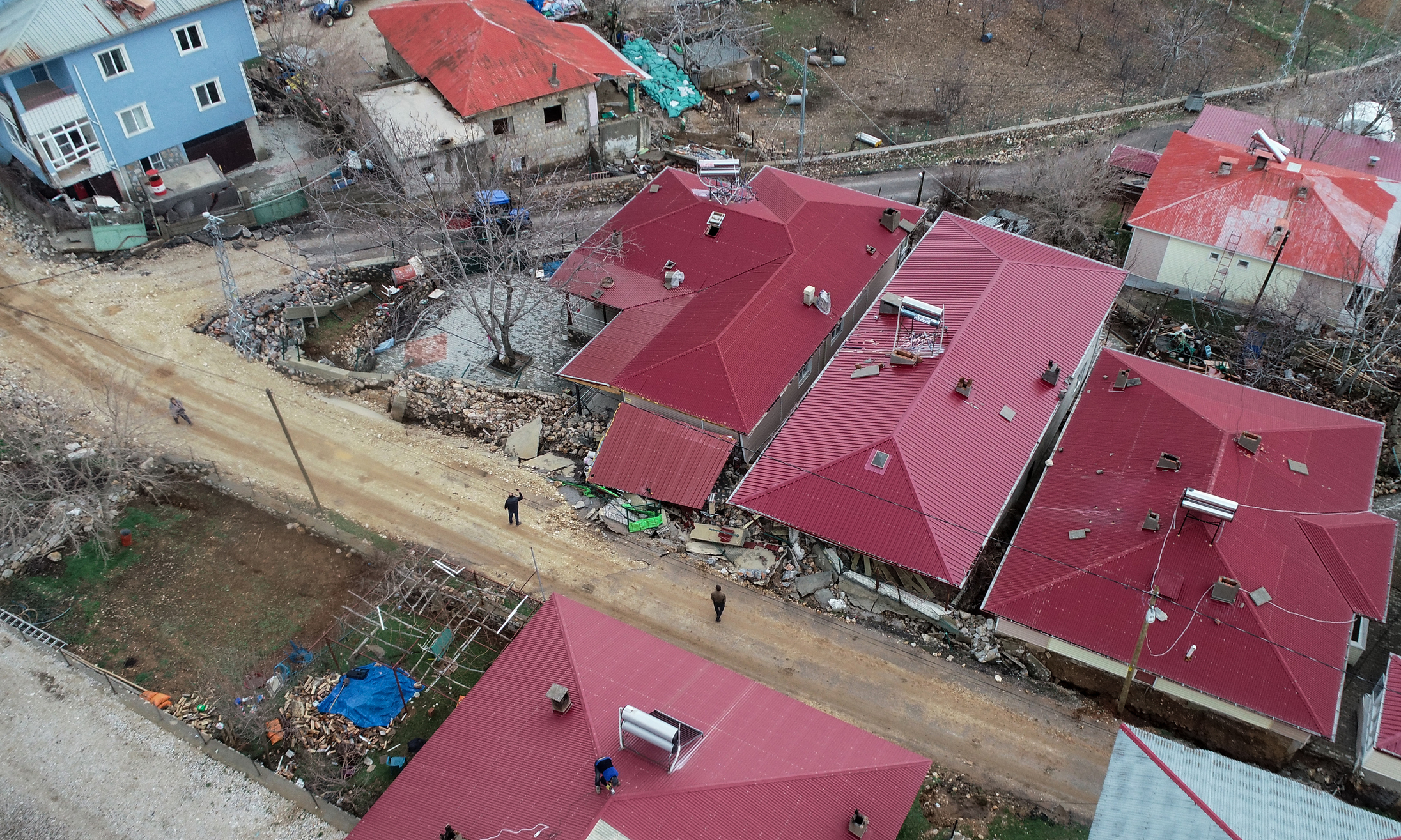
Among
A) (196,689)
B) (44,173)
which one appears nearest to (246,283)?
(44,173)

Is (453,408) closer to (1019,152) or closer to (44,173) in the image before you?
(44,173)

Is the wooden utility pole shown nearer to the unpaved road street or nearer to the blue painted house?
the unpaved road street

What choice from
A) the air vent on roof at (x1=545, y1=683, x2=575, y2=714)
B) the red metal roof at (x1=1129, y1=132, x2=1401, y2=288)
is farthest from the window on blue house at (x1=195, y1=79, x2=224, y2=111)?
the red metal roof at (x1=1129, y1=132, x2=1401, y2=288)

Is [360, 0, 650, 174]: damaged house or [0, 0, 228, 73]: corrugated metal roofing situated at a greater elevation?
[0, 0, 228, 73]: corrugated metal roofing

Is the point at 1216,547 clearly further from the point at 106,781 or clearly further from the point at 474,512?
the point at 106,781

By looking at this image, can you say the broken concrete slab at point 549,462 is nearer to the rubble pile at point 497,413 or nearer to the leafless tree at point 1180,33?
the rubble pile at point 497,413

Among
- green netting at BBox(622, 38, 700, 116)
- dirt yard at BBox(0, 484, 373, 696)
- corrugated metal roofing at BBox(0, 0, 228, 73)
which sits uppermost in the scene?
corrugated metal roofing at BBox(0, 0, 228, 73)

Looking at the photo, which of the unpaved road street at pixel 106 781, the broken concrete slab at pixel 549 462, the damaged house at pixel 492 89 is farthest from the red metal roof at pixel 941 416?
the damaged house at pixel 492 89
